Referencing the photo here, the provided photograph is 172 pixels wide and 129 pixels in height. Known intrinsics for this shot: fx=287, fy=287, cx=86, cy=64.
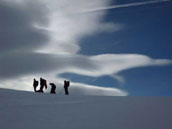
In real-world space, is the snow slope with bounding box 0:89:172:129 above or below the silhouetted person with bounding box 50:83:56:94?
below

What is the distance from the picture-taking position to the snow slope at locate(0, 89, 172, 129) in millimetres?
6273

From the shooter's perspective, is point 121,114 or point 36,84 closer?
point 121,114

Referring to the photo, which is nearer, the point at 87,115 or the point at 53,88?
the point at 87,115

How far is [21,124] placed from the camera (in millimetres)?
6191

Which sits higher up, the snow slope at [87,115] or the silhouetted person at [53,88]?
the silhouetted person at [53,88]

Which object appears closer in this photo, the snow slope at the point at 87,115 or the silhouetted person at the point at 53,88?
the snow slope at the point at 87,115

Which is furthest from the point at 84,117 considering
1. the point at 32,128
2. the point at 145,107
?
the point at 145,107

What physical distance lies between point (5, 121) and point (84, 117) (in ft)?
6.09

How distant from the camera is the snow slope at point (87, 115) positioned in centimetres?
627

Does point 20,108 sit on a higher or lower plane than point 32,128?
higher

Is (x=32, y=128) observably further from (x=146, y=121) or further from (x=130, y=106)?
(x=130, y=106)

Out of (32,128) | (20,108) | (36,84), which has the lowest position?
(32,128)

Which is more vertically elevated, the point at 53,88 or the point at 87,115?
the point at 53,88

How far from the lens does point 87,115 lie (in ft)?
23.7
